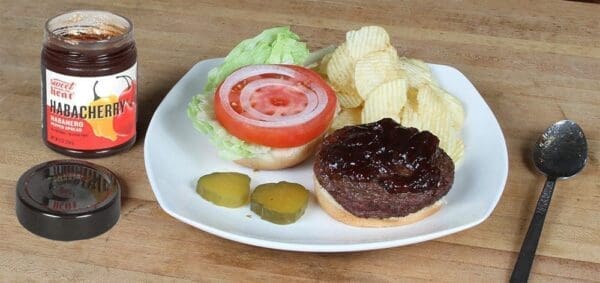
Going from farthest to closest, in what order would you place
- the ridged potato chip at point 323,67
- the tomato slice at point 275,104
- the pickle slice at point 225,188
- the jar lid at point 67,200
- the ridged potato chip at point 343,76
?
the ridged potato chip at point 323,67, the ridged potato chip at point 343,76, the tomato slice at point 275,104, the pickle slice at point 225,188, the jar lid at point 67,200

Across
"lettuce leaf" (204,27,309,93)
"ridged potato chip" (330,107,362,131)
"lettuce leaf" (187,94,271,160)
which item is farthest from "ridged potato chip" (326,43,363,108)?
"lettuce leaf" (187,94,271,160)

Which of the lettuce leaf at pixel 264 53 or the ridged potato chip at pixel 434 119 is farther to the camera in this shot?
the lettuce leaf at pixel 264 53

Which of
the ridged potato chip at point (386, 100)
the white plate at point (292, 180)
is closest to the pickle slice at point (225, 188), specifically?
the white plate at point (292, 180)

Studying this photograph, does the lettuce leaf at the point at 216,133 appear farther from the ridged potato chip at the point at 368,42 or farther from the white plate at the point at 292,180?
the ridged potato chip at the point at 368,42

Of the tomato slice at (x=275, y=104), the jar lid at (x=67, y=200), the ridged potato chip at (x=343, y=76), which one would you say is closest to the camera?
the jar lid at (x=67, y=200)

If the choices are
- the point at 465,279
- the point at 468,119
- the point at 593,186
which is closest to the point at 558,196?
the point at 593,186

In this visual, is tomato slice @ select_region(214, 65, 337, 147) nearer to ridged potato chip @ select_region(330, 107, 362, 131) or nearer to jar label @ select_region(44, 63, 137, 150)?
ridged potato chip @ select_region(330, 107, 362, 131)
